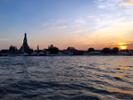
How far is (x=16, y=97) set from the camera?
29.4ft

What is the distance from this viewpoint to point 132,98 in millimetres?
8914

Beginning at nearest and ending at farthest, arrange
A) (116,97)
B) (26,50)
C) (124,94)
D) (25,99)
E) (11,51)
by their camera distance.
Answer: (25,99)
(116,97)
(124,94)
(26,50)
(11,51)

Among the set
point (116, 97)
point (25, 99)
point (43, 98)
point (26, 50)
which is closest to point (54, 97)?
point (43, 98)

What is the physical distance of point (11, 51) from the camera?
194 m

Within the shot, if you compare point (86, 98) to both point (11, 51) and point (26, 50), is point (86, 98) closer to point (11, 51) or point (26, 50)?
point (26, 50)

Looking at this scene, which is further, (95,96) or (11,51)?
(11,51)

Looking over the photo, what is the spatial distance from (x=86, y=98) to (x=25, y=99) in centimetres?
279

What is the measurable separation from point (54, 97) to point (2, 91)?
3.03 m

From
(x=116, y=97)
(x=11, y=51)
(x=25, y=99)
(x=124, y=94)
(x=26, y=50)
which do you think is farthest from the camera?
(x=11, y=51)

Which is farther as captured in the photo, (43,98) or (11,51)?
(11,51)

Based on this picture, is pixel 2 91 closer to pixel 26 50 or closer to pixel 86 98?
pixel 86 98

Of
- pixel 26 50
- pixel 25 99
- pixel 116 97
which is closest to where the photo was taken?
pixel 25 99

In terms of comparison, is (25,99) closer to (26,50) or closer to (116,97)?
(116,97)

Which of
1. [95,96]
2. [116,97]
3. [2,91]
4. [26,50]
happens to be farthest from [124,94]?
[26,50]
